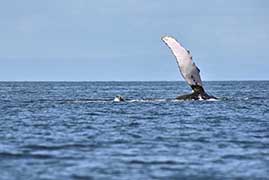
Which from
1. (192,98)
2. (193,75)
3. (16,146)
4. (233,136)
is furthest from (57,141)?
(192,98)

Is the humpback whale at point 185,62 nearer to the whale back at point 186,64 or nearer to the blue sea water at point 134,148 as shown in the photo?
the whale back at point 186,64

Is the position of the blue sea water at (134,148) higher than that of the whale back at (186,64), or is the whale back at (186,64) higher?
the whale back at (186,64)

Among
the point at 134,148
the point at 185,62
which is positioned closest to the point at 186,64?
the point at 185,62

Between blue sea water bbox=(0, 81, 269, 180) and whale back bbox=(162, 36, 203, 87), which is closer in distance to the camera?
blue sea water bbox=(0, 81, 269, 180)

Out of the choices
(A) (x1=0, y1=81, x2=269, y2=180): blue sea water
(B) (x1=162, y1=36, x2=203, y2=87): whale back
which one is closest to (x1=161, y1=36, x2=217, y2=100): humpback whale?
(B) (x1=162, y1=36, x2=203, y2=87): whale back

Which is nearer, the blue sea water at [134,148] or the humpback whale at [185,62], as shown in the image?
the blue sea water at [134,148]

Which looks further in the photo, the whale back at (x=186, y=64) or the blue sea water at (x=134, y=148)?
the whale back at (x=186, y=64)

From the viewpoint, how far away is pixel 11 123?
38156 millimetres

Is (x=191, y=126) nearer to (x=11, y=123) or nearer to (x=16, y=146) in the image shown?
(x=11, y=123)

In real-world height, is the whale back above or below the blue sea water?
above

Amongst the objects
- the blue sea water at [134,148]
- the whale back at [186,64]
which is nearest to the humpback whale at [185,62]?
the whale back at [186,64]

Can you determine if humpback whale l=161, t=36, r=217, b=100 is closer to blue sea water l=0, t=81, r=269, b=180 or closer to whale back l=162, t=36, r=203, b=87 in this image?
whale back l=162, t=36, r=203, b=87

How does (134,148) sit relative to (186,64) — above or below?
below

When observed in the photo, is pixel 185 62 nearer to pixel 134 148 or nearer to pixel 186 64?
pixel 186 64
